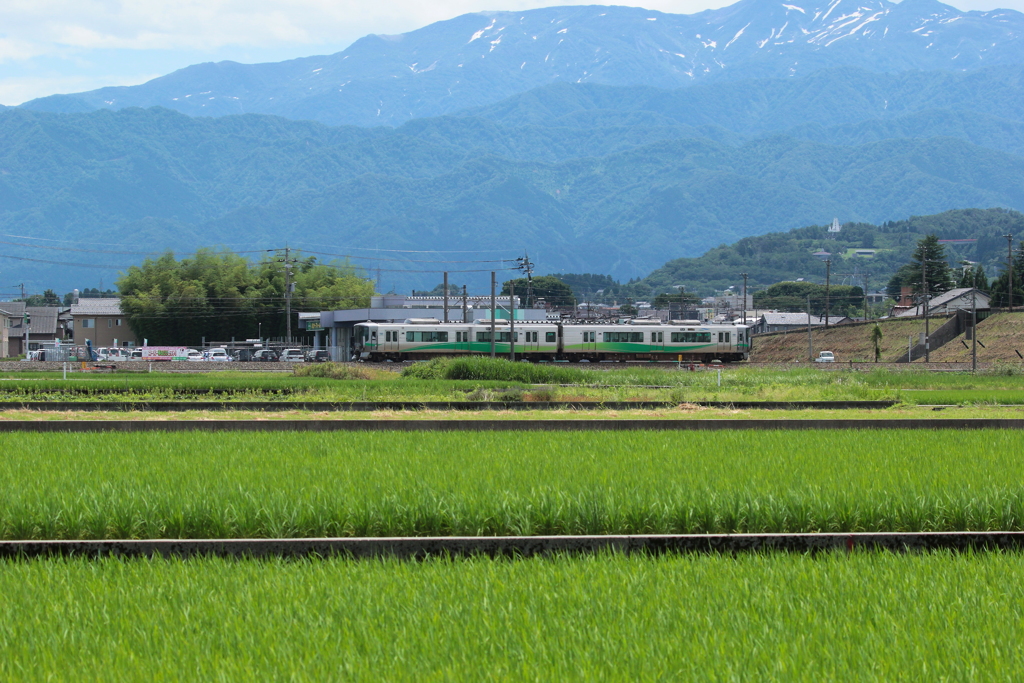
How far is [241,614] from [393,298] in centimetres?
8135

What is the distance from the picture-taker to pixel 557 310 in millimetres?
125500

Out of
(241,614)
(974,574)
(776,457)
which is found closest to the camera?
(241,614)

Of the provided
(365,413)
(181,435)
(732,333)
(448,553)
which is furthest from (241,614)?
(732,333)

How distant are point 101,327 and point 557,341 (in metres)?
52.0

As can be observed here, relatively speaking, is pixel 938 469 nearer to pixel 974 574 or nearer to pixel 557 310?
pixel 974 574

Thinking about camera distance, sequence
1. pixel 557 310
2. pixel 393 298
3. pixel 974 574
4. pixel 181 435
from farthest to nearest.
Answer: pixel 557 310 → pixel 393 298 → pixel 181 435 → pixel 974 574

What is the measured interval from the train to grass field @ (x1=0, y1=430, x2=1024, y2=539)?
42.3 meters

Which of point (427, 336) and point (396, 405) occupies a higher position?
point (427, 336)

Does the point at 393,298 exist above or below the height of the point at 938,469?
above

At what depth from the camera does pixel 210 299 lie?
8206 cm

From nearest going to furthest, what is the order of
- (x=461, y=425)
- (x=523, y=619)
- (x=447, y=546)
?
(x=523, y=619) → (x=447, y=546) → (x=461, y=425)

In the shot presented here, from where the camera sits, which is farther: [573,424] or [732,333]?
[732,333]

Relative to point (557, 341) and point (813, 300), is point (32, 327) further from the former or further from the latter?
point (813, 300)

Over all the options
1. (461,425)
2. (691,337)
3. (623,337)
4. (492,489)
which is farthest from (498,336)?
(492,489)
